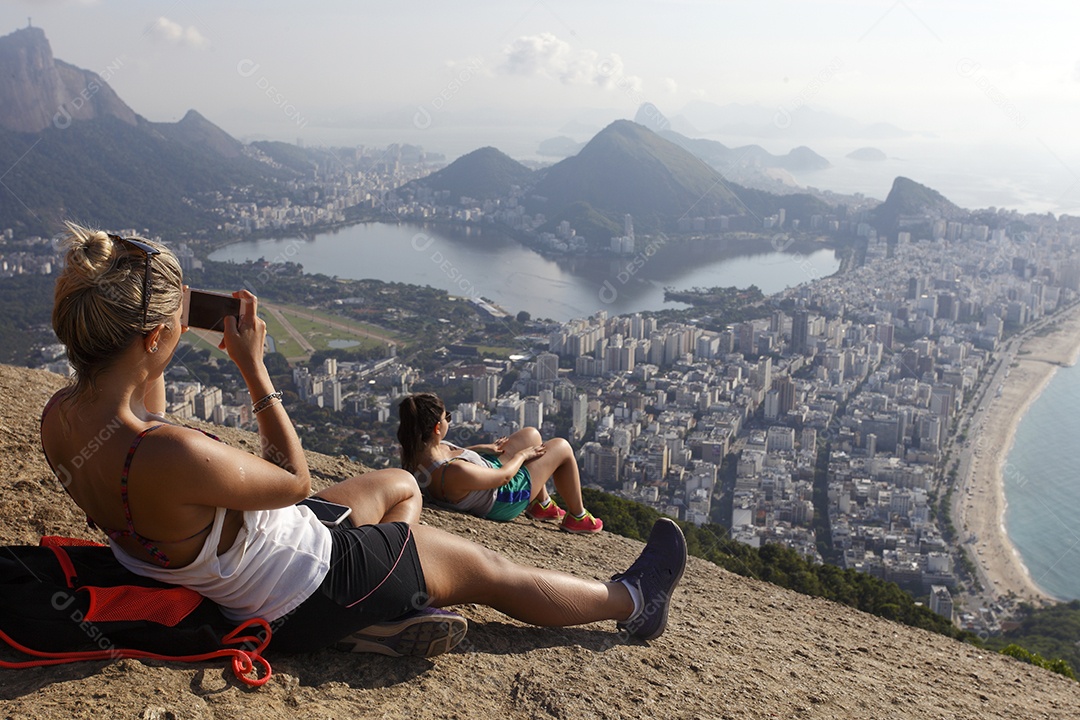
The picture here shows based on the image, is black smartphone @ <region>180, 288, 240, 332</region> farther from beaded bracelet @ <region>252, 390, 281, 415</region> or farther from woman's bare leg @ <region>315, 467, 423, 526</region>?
woman's bare leg @ <region>315, 467, 423, 526</region>

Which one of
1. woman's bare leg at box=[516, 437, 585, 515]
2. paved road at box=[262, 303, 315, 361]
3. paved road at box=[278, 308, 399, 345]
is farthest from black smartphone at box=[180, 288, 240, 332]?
paved road at box=[278, 308, 399, 345]

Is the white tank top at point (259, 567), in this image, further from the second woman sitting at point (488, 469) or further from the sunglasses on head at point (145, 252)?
the second woman sitting at point (488, 469)


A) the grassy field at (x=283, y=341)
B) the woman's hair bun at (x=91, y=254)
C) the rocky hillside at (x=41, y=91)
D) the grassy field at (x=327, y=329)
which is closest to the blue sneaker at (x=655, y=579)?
the woman's hair bun at (x=91, y=254)

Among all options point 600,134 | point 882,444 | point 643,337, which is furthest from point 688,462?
point 600,134

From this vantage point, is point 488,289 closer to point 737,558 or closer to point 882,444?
point 882,444

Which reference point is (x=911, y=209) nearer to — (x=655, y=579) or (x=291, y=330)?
(x=291, y=330)
